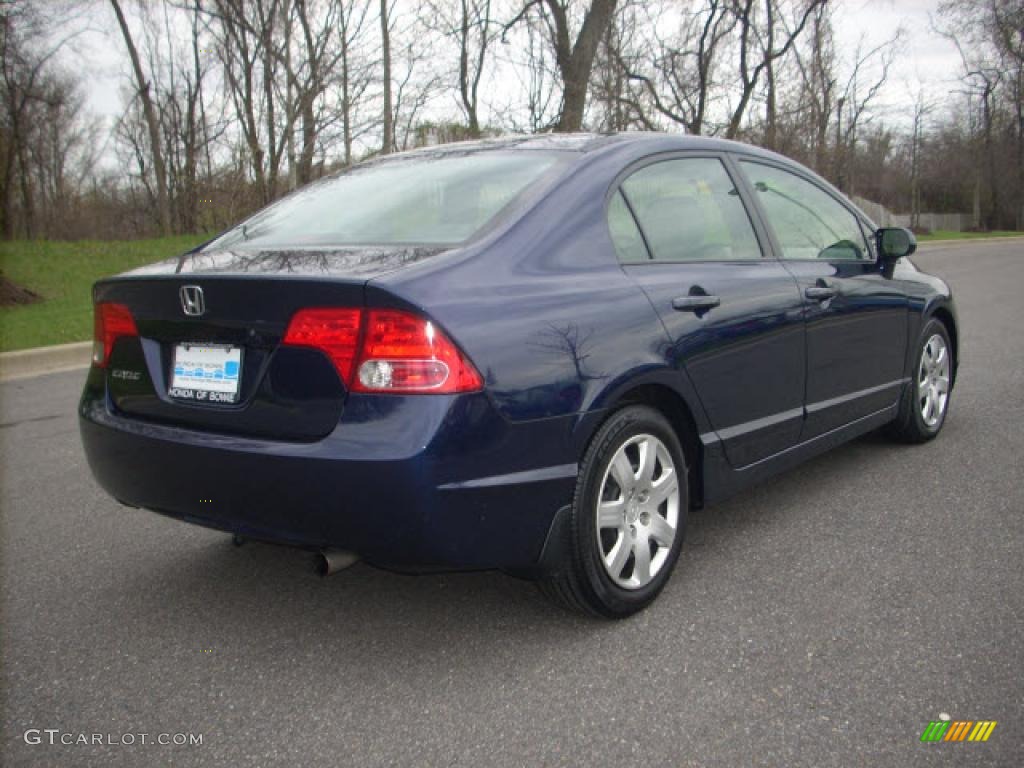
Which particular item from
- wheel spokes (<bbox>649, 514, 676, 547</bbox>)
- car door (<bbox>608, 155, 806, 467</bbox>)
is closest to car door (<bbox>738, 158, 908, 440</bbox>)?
car door (<bbox>608, 155, 806, 467</bbox>)

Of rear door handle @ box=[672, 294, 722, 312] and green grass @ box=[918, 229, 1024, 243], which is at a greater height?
green grass @ box=[918, 229, 1024, 243]

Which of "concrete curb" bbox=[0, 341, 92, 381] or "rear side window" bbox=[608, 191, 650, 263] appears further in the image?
"concrete curb" bbox=[0, 341, 92, 381]

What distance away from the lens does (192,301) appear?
8.43 ft

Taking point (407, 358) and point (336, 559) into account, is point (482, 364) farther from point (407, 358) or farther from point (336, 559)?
point (336, 559)

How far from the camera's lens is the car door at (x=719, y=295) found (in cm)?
300

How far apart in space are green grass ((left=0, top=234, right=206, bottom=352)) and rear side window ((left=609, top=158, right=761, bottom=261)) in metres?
7.92

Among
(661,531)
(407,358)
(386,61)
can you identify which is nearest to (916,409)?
(661,531)

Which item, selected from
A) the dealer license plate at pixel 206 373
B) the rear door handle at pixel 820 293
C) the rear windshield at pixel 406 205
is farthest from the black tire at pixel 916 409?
the dealer license plate at pixel 206 373

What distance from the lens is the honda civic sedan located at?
2.30 m

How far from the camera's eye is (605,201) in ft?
9.66

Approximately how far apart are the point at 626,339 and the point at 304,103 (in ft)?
78.8

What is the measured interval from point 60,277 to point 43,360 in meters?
7.18

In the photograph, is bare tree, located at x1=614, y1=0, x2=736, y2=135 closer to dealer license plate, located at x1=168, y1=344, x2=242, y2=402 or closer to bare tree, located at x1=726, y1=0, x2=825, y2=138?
bare tree, located at x1=726, y1=0, x2=825, y2=138

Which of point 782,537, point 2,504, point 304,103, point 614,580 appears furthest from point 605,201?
point 304,103
